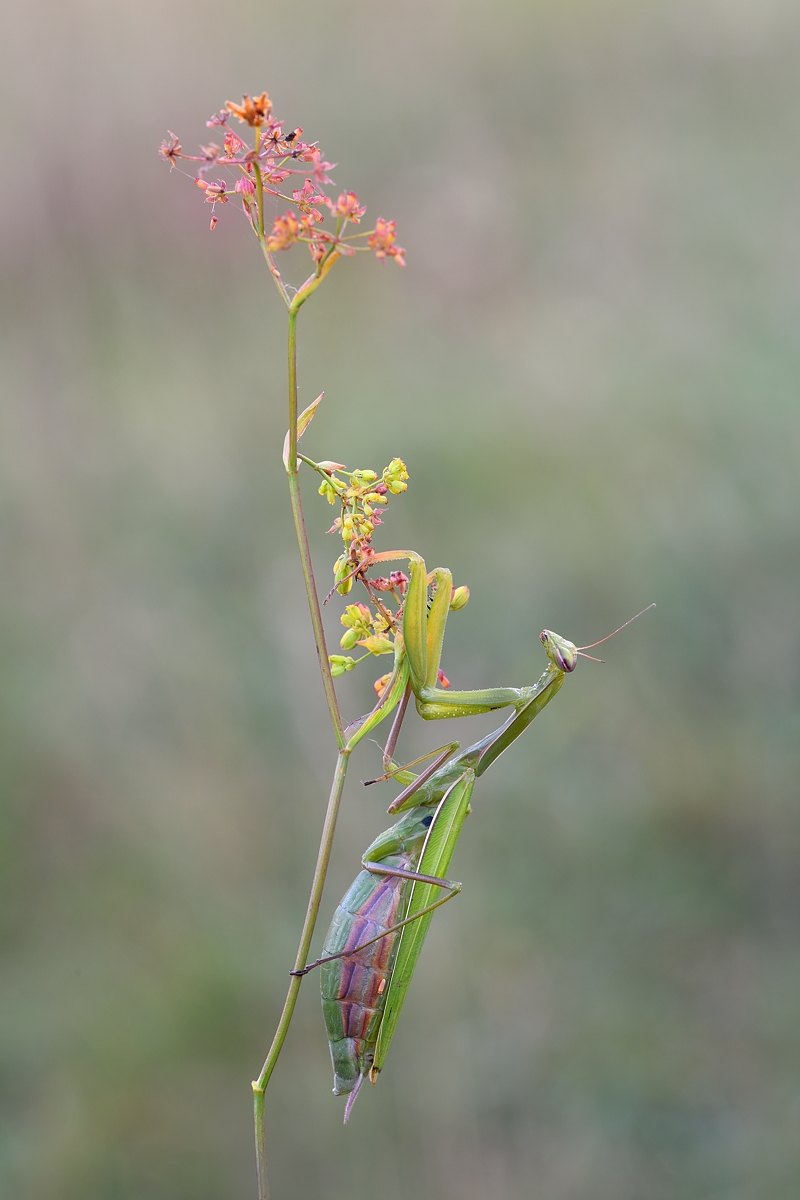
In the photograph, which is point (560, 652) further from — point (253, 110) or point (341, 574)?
point (253, 110)

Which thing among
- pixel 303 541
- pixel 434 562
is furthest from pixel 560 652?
pixel 434 562

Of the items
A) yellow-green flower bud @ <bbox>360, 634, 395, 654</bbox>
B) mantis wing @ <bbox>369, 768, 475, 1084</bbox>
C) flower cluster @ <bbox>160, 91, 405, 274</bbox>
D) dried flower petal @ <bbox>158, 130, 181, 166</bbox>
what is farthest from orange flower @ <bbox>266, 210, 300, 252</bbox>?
mantis wing @ <bbox>369, 768, 475, 1084</bbox>

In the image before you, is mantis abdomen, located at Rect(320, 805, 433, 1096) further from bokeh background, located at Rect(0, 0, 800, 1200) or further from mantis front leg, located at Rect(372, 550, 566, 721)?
bokeh background, located at Rect(0, 0, 800, 1200)

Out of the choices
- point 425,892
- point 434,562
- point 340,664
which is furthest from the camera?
point 434,562

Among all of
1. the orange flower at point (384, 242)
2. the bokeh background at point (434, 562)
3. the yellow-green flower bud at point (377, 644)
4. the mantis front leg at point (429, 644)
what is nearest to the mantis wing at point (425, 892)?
the mantis front leg at point (429, 644)

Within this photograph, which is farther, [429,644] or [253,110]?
[429,644]

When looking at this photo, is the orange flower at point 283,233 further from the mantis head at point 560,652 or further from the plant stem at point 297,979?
the mantis head at point 560,652

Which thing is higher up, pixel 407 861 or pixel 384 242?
pixel 384 242
